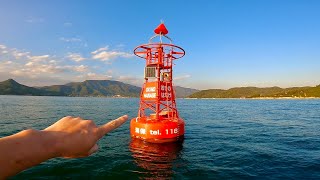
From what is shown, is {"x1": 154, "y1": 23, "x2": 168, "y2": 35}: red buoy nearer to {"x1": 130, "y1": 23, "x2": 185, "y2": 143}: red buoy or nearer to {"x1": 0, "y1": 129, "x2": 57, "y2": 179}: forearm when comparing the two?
{"x1": 130, "y1": 23, "x2": 185, "y2": 143}: red buoy

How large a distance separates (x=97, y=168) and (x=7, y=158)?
1635 cm

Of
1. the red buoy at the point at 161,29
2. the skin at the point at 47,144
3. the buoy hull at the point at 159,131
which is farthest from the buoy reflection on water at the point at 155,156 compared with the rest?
the skin at the point at 47,144

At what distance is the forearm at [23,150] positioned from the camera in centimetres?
187

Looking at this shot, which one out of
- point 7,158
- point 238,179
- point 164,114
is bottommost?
point 238,179

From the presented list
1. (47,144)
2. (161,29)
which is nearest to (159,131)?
(161,29)

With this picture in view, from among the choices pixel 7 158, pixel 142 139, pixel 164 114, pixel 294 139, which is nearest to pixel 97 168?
pixel 142 139

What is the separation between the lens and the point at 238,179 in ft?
50.1

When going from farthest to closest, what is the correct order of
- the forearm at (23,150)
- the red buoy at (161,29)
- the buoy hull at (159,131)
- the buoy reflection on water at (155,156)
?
the red buoy at (161,29) → the buoy hull at (159,131) → the buoy reflection on water at (155,156) → the forearm at (23,150)

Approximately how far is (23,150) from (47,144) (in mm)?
203

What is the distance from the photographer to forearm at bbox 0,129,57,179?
6.12 feet

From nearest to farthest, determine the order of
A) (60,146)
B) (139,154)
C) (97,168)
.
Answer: (60,146) → (97,168) → (139,154)

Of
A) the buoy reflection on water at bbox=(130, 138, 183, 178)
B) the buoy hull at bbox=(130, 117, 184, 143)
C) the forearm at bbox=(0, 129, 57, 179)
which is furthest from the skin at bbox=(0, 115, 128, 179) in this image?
the buoy hull at bbox=(130, 117, 184, 143)

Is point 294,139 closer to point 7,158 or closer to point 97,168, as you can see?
point 97,168

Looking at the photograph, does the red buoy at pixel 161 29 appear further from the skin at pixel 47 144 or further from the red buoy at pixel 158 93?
the skin at pixel 47 144
